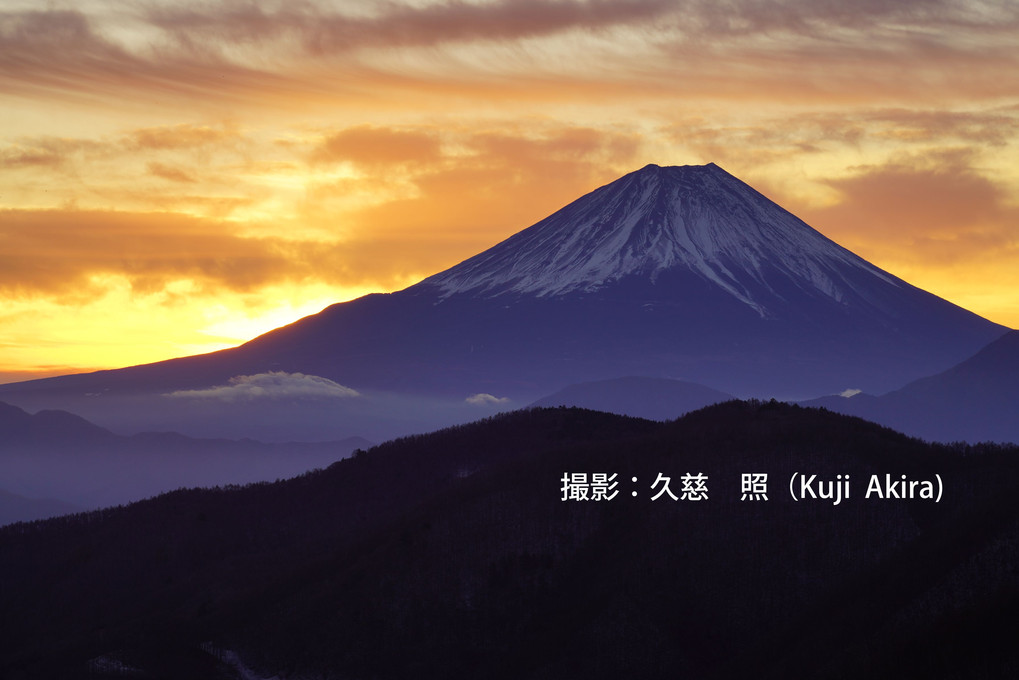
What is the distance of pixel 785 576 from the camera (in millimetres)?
82438

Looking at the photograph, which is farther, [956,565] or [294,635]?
[294,635]

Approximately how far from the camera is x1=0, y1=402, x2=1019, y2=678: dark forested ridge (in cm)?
7275

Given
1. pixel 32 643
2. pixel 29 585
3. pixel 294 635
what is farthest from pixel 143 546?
pixel 294 635

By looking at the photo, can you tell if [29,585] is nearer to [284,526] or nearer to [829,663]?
[284,526]

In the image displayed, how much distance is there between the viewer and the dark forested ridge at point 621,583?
72.8 meters

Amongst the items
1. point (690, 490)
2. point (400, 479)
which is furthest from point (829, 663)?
point (400, 479)

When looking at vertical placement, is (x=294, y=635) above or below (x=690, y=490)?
below

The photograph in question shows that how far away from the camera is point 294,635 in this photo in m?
86.1

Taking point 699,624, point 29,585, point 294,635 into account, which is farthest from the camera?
point 29,585

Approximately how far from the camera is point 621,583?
274 feet

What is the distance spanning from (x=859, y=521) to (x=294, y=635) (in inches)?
1414

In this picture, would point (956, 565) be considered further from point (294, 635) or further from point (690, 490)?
point (294, 635)

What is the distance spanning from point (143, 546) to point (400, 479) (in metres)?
22.3

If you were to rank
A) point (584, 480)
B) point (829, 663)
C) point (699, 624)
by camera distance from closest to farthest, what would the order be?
point (829, 663)
point (699, 624)
point (584, 480)
